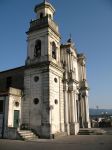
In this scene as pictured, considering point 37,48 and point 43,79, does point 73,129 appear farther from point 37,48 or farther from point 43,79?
point 37,48

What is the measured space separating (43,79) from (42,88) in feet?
3.87

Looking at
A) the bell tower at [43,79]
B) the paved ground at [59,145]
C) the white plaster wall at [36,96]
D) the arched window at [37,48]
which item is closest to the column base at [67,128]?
the bell tower at [43,79]

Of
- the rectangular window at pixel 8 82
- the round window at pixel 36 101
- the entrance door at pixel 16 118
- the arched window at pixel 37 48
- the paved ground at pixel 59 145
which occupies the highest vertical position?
the arched window at pixel 37 48

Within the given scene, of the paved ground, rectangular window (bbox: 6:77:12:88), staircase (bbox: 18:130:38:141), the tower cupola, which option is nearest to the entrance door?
staircase (bbox: 18:130:38:141)

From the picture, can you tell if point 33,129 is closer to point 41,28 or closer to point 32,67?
point 32,67

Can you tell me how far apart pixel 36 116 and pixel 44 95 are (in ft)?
9.22

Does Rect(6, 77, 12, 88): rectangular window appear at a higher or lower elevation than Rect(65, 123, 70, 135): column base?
higher

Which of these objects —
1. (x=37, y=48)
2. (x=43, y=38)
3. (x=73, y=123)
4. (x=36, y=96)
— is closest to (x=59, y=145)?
(x=36, y=96)

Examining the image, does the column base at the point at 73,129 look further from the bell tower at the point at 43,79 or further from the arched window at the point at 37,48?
the arched window at the point at 37,48

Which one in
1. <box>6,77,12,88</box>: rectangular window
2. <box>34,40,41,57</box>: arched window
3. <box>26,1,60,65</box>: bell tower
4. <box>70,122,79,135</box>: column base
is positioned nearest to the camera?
<box>26,1,60,65</box>: bell tower

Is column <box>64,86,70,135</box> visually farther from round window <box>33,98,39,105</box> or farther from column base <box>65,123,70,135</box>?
round window <box>33,98,39,105</box>

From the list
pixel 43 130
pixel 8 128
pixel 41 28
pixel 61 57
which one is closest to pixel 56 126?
pixel 43 130

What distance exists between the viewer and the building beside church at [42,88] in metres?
24.8

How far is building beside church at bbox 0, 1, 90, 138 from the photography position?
81.3ft
